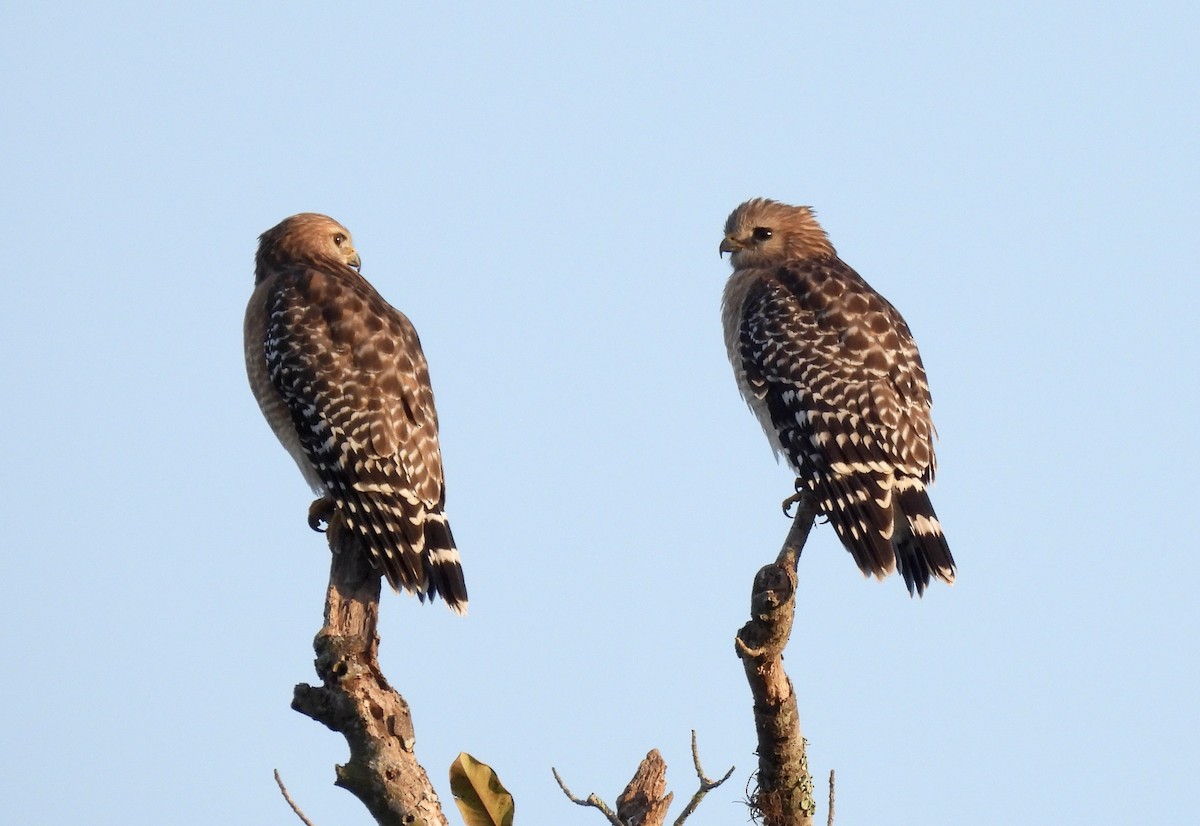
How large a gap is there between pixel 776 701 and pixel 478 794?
1.63 meters

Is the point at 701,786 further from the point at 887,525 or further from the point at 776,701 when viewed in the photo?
the point at 887,525

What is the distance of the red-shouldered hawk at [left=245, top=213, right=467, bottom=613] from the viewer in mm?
8664

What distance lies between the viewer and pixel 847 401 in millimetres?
9727

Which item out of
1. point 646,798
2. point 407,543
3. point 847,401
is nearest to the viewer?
point 646,798

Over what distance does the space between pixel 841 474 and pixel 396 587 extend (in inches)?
107

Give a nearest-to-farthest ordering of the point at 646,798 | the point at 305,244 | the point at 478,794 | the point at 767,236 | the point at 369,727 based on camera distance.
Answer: the point at 478,794
the point at 369,727
the point at 646,798
the point at 305,244
the point at 767,236

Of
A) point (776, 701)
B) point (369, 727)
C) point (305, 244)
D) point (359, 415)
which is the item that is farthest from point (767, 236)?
point (369, 727)

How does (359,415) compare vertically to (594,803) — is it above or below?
above

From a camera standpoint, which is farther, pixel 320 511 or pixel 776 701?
pixel 320 511

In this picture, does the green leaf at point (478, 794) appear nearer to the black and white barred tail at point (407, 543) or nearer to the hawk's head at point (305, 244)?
the black and white barred tail at point (407, 543)

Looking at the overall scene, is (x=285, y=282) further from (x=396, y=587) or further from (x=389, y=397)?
(x=396, y=587)

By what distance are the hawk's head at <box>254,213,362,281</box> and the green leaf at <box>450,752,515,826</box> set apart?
5.21m

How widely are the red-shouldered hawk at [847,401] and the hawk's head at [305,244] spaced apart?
8.78 ft

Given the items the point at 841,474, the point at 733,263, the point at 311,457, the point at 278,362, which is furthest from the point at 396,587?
the point at 733,263
